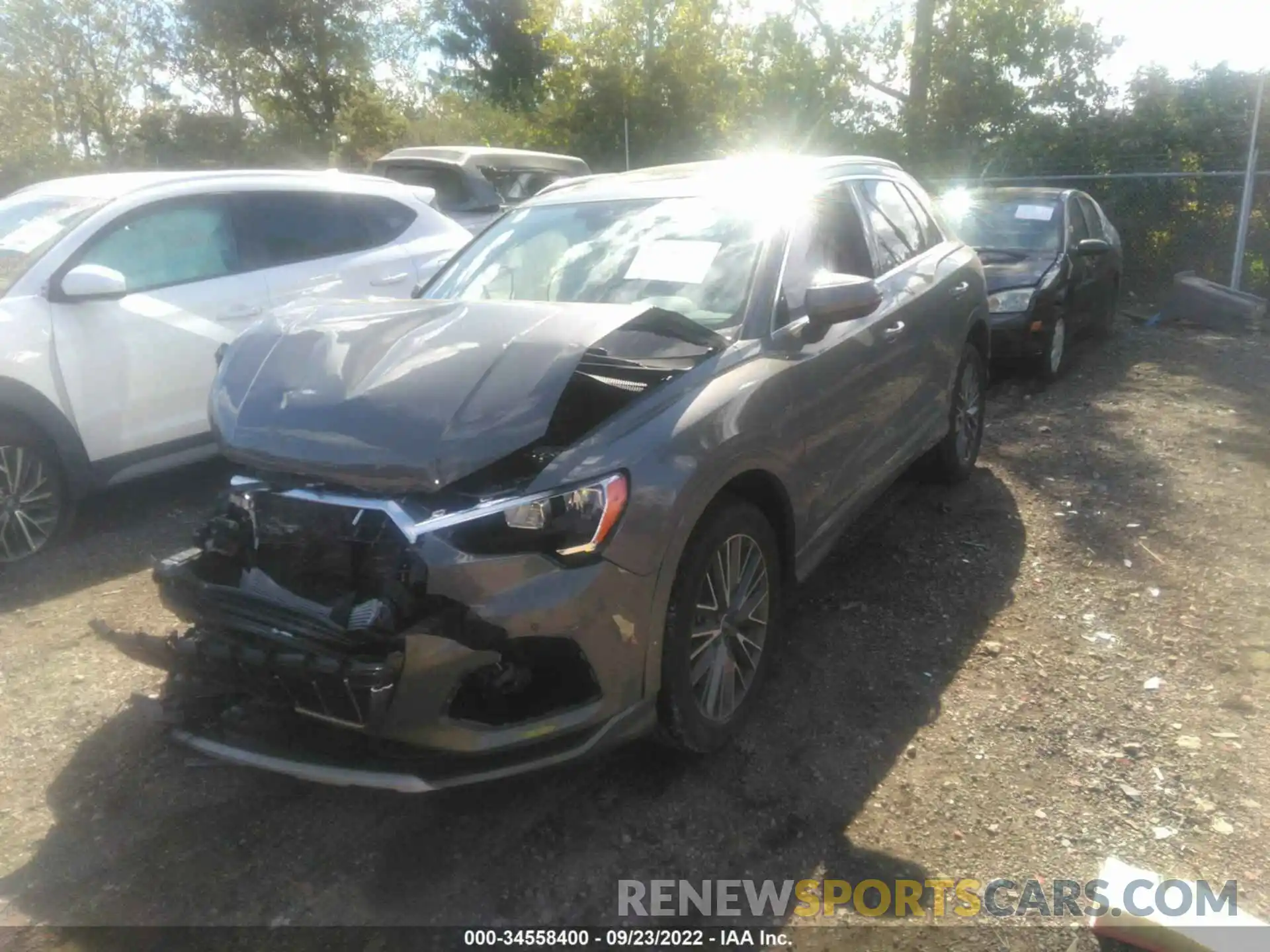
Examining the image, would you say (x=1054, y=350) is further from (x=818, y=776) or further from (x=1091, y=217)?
(x=818, y=776)

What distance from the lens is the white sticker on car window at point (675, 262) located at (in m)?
3.86

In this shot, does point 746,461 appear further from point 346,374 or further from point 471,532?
point 346,374

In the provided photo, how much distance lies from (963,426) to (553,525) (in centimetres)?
377

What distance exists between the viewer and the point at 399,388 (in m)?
2.98

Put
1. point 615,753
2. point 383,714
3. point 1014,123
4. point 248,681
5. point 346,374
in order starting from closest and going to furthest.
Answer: point 383,714
point 248,681
point 346,374
point 615,753
point 1014,123

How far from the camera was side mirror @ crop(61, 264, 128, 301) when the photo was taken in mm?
5008

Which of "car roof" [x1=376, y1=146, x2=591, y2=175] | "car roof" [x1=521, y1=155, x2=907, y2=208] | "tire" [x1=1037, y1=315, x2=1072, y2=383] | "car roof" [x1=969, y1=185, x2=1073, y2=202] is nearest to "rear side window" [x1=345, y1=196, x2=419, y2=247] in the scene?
"car roof" [x1=521, y1=155, x2=907, y2=208]

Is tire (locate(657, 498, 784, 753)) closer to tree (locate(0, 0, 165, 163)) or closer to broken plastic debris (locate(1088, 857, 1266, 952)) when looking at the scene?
broken plastic debris (locate(1088, 857, 1266, 952))

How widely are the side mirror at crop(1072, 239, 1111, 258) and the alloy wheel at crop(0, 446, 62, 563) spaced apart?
787 cm

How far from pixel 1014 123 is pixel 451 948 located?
17.0m

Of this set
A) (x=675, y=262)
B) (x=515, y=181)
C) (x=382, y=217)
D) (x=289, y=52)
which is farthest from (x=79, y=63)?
(x=675, y=262)

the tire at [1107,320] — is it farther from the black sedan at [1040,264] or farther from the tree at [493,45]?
the tree at [493,45]

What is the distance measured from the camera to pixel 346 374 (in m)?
3.08

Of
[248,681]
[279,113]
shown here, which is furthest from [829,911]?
[279,113]
